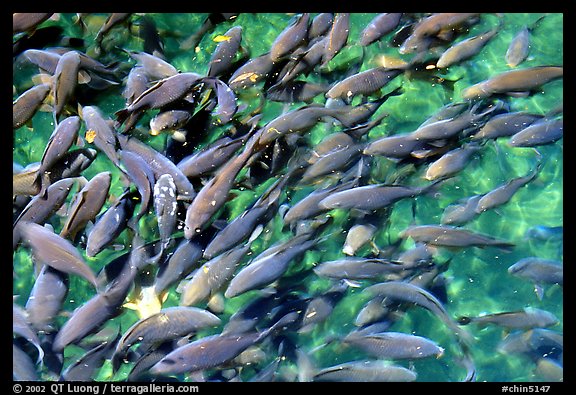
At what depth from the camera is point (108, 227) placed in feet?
9.25

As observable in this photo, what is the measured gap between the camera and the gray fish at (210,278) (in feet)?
9.21

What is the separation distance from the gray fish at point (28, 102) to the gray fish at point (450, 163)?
252cm

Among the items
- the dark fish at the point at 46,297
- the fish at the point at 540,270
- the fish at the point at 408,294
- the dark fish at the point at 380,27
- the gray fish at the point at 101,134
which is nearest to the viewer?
the dark fish at the point at 46,297

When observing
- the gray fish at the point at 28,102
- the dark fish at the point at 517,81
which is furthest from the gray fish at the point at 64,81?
the dark fish at the point at 517,81

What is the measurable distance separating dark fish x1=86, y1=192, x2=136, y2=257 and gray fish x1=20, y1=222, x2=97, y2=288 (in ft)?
0.29

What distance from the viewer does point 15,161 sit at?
347 centimetres

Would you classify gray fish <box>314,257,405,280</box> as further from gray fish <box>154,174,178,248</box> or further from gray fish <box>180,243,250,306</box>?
gray fish <box>154,174,178,248</box>

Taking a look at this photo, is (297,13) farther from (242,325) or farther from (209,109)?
(242,325)

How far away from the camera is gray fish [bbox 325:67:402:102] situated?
3.26 metres

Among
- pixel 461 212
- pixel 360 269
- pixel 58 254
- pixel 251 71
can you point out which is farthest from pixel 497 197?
pixel 58 254

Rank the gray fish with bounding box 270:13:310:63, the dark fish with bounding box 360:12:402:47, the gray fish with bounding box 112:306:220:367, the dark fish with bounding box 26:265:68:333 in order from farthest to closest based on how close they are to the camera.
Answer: the dark fish with bounding box 360:12:402:47
the gray fish with bounding box 270:13:310:63
the dark fish with bounding box 26:265:68:333
the gray fish with bounding box 112:306:220:367

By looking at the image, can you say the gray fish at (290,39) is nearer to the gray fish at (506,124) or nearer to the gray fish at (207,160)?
the gray fish at (207,160)

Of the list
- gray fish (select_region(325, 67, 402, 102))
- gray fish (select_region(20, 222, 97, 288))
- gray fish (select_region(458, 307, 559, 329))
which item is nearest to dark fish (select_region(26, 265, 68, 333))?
gray fish (select_region(20, 222, 97, 288))

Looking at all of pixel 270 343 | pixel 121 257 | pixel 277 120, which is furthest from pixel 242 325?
pixel 277 120
